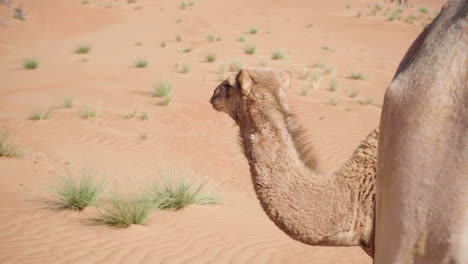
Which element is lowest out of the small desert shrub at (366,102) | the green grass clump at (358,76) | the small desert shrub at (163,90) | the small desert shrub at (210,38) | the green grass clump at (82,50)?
the small desert shrub at (366,102)

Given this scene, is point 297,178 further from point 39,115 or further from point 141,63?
point 141,63

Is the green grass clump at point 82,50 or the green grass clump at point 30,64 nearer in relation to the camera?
the green grass clump at point 30,64

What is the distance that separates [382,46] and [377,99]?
12789 millimetres

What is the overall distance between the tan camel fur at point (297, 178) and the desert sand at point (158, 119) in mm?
209

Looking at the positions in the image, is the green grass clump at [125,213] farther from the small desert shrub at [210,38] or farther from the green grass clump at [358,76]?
the small desert shrub at [210,38]

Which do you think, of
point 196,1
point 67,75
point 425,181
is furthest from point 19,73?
point 196,1

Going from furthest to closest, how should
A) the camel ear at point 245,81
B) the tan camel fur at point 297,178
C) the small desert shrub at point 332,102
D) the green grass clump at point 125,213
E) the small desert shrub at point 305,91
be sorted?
the small desert shrub at point 305,91 → the small desert shrub at point 332,102 → the green grass clump at point 125,213 → the camel ear at point 245,81 → the tan camel fur at point 297,178

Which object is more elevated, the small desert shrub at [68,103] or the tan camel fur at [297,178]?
the tan camel fur at [297,178]

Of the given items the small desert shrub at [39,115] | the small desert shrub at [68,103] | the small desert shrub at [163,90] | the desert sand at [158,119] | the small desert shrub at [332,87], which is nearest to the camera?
the desert sand at [158,119]

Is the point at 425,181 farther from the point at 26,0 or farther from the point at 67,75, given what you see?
the point at 26,0

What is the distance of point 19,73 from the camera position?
16188 mm

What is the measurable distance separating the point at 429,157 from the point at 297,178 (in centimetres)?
85

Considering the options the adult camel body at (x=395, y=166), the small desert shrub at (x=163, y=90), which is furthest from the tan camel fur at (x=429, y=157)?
the small desert shrub at (x=163, y=90)

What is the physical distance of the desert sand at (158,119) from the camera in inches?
217
